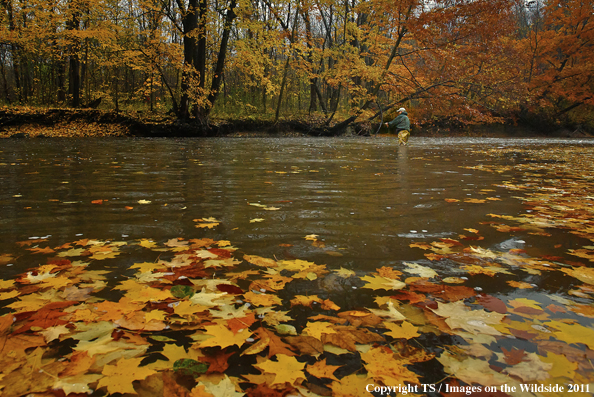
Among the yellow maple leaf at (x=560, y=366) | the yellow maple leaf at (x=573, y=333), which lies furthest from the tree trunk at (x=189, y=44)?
the yellow maple leaf at (x=560, y=366)

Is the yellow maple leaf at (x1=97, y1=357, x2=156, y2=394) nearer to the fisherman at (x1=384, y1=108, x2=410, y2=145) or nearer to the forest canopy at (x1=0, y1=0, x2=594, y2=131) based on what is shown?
the fisherman at (x1=384, y1=108, x2=410, y2=145)

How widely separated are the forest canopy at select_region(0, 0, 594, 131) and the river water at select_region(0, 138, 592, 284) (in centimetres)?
1085

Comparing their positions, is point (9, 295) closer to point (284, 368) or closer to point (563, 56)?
point (284, 368)

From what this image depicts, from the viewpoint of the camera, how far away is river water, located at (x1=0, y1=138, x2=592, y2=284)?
3.05m

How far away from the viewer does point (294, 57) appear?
2108 cm

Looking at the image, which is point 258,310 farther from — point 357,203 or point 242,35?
point 242,35

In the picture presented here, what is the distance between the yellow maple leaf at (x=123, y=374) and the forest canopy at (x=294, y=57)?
16.6 m

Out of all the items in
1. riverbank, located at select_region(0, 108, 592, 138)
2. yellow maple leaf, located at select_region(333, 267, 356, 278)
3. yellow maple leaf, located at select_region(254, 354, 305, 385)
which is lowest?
yellow maple leaf, located at select_region(254, 354, 305, 385)

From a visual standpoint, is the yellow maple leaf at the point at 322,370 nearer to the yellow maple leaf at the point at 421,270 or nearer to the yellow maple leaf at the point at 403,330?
the yellow maple leaf at the point at 403,330

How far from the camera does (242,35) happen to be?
88.5 ft

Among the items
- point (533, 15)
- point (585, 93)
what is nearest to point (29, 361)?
point (585, 93)

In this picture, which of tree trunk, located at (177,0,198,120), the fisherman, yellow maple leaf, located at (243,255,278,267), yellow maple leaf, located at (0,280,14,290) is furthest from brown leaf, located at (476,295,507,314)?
tree trunk, located at (177,0,198,120)

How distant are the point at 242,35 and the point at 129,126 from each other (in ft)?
41.5

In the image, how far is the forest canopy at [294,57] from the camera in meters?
16.3
